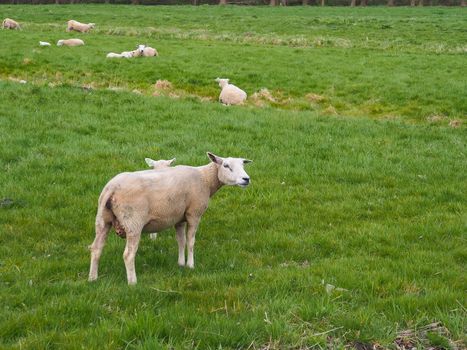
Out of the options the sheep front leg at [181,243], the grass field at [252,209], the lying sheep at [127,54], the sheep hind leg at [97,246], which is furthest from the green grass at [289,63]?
the sheep hind leg at [97,246]

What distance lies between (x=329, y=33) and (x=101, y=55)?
18963mm

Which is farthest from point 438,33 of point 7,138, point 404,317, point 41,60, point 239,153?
point 404,317

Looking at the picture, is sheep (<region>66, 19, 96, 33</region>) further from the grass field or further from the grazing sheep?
the grass field

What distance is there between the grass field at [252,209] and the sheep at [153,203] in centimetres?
41

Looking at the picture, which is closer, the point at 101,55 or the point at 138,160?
the point at 138,160

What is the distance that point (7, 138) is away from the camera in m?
12.7

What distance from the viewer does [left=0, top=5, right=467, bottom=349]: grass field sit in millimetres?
5535

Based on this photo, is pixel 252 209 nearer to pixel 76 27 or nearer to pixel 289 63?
pixel 289 63

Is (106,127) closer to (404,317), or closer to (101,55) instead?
(404,317)

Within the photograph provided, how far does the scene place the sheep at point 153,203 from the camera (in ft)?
21.4

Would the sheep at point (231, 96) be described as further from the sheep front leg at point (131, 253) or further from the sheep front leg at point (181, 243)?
the sheep front leg at point (131, 253)

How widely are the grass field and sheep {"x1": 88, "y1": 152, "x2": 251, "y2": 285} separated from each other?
407mm

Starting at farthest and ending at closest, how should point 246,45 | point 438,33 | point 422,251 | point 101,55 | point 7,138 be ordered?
point 438,33, point 246,45, point 101,55, point 7,138, point 422,251

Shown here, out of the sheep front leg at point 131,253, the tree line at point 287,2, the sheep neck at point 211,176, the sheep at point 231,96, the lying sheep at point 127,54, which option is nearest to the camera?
the sheep front leg at point 131,253
